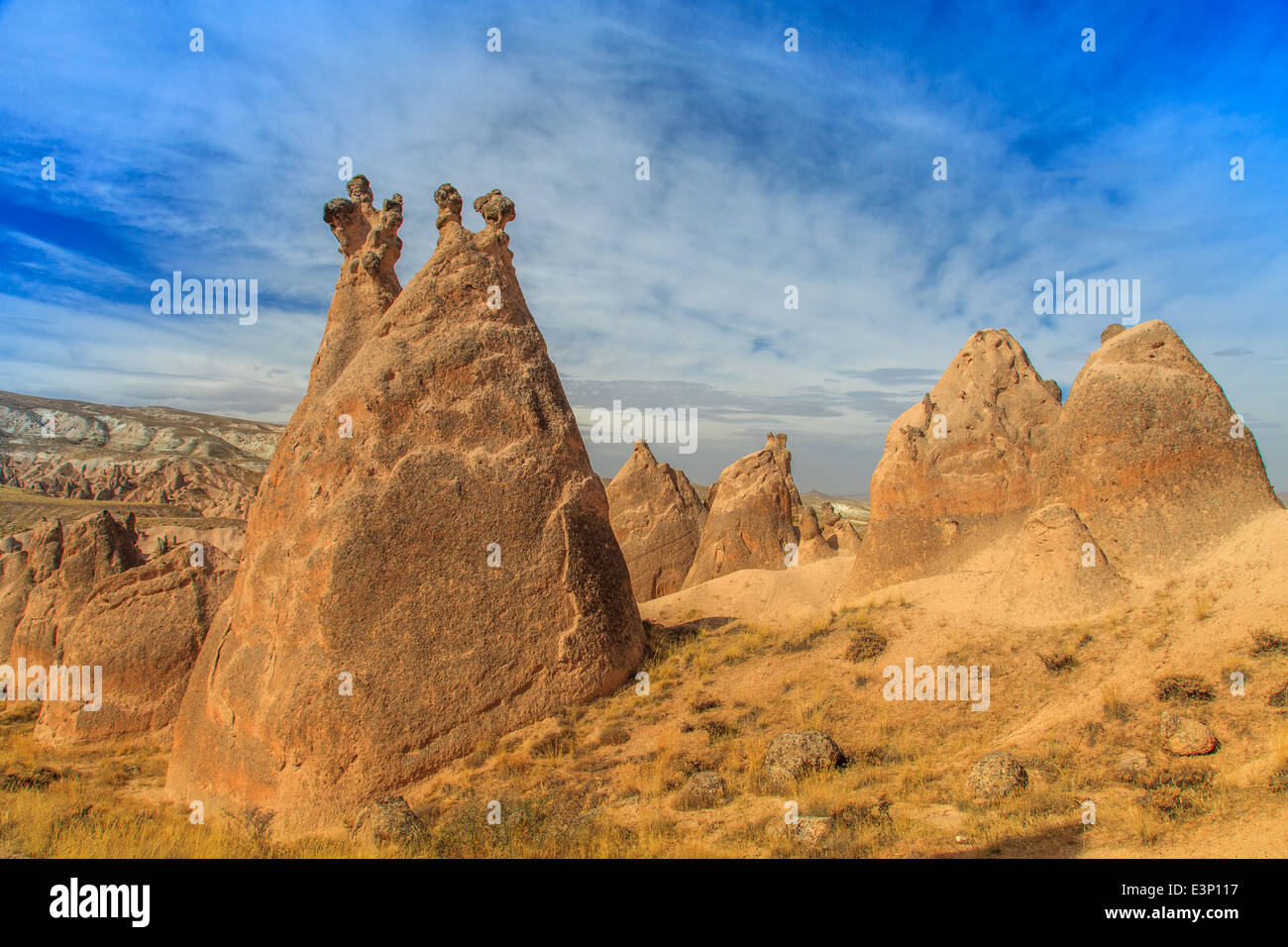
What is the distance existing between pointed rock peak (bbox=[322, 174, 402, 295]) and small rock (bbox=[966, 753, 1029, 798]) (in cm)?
849

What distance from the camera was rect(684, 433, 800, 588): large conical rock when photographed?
19250 mm

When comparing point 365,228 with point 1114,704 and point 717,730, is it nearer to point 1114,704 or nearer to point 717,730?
point 717,730

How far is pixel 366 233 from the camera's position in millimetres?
10180

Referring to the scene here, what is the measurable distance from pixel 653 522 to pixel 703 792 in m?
A: 15.5

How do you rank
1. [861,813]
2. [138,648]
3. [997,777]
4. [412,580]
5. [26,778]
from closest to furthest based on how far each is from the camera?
[861,813], [997,777], [412,580], [26,778], [138,648]

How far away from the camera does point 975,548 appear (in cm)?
1227

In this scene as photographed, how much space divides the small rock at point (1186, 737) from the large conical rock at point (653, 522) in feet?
50.4

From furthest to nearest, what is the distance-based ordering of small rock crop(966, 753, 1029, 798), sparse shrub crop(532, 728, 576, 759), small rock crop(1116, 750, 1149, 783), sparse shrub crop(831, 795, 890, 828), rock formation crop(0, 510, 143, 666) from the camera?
rock formation crop(0, 510, 143, 666)
sparse shrub crop(532, 728, 576, 759)
small rock crop(966, 753, 1029, 798)
small rock crop(1116, 750, 1149, 783)
sparse shrub crop(831, 795, 890, 828)

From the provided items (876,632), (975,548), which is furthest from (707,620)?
(975,548)

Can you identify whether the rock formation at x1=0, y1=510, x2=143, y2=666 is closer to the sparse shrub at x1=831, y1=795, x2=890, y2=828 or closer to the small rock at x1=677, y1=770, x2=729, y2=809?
the small rock at x1=677, y1=770, x2=729, y2=809

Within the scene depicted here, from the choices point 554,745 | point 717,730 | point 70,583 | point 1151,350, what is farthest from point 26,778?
point 1151,350

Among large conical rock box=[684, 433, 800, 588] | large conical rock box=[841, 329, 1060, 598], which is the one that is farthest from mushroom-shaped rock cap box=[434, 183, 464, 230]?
large conical rock box=[684, 433, 800, 588]

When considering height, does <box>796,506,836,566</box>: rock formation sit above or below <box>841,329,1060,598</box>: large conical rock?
below
